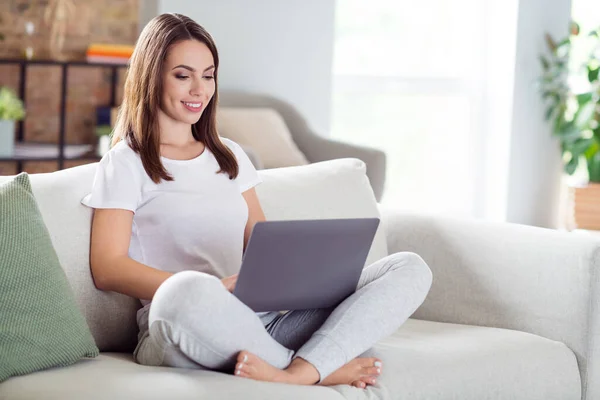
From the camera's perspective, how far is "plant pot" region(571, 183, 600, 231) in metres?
6.08

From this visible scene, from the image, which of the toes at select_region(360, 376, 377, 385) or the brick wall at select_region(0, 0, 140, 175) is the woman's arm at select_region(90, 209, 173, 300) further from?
the brick wall at select_region(0, 0, 140, 175)

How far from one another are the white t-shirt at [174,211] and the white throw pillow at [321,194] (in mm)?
282

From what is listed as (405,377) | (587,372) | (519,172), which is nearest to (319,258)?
(405,377)

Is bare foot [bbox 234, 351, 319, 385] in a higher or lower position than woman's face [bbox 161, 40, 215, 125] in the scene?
lower

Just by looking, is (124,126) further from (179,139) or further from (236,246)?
(236,246)

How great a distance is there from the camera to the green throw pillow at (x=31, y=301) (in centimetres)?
168

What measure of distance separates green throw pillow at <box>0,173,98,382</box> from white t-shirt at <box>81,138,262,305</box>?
0.20 metres

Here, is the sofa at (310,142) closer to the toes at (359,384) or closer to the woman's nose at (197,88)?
the woman's nose at (197,88)

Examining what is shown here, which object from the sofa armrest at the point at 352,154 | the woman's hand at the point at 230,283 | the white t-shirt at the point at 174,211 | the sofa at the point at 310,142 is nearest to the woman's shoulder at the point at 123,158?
the white t-shirt at the point at 174,211

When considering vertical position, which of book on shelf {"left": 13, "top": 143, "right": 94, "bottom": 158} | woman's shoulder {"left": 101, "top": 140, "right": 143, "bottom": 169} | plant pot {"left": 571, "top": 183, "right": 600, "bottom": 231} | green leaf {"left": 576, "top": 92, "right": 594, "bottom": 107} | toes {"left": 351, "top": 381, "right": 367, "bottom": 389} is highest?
green leaf {"left": 576, "top": 92, "right": 594, "bottom": 107}

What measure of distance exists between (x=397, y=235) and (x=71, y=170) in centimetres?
89

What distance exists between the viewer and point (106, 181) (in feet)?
6.51

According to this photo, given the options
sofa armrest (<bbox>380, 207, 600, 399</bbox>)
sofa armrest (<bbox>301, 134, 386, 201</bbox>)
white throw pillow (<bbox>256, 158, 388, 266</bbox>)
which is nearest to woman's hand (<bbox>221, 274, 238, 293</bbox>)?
white throw pillow (<bbox>256, 158, 388, 266</bbox>)

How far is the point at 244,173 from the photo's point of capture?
7.27 ft
